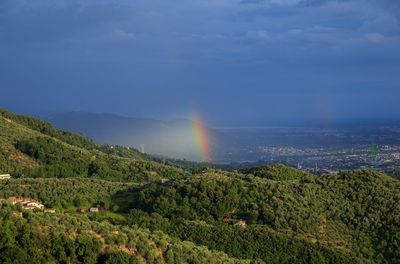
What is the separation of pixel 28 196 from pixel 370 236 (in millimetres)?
23606

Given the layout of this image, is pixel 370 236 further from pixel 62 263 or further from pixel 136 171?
pixel 136 171

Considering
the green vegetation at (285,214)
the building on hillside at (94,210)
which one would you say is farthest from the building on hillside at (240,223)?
the building on hillside at (94,210)

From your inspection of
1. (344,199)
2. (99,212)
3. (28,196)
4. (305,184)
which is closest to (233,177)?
(305,184)

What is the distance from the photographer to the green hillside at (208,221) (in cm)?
2388

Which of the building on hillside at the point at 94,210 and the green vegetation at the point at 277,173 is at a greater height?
the green vegetation at the point at 277,173

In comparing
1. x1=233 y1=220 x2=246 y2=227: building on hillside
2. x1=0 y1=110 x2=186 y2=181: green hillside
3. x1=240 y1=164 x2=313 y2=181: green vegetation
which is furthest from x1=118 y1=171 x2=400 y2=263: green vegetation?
x1=0 y1=110 x2=186 y2=181: green hillside

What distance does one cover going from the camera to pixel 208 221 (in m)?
39.7

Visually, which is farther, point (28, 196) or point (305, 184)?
point (305, 184)

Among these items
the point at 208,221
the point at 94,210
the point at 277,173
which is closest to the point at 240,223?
the point at 208,221

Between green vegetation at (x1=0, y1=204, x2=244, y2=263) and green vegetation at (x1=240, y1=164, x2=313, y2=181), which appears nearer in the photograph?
green vegetation at (x1=0, y1=204, x2=244, y2=263)

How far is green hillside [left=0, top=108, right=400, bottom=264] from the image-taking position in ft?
78.3

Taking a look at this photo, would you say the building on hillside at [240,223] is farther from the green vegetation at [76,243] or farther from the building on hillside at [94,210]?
the green vegetation at [76,243]

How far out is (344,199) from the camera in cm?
4406

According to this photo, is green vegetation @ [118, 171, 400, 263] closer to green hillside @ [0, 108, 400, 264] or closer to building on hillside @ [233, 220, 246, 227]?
green hillside @ [0, 108, 400, 264]
